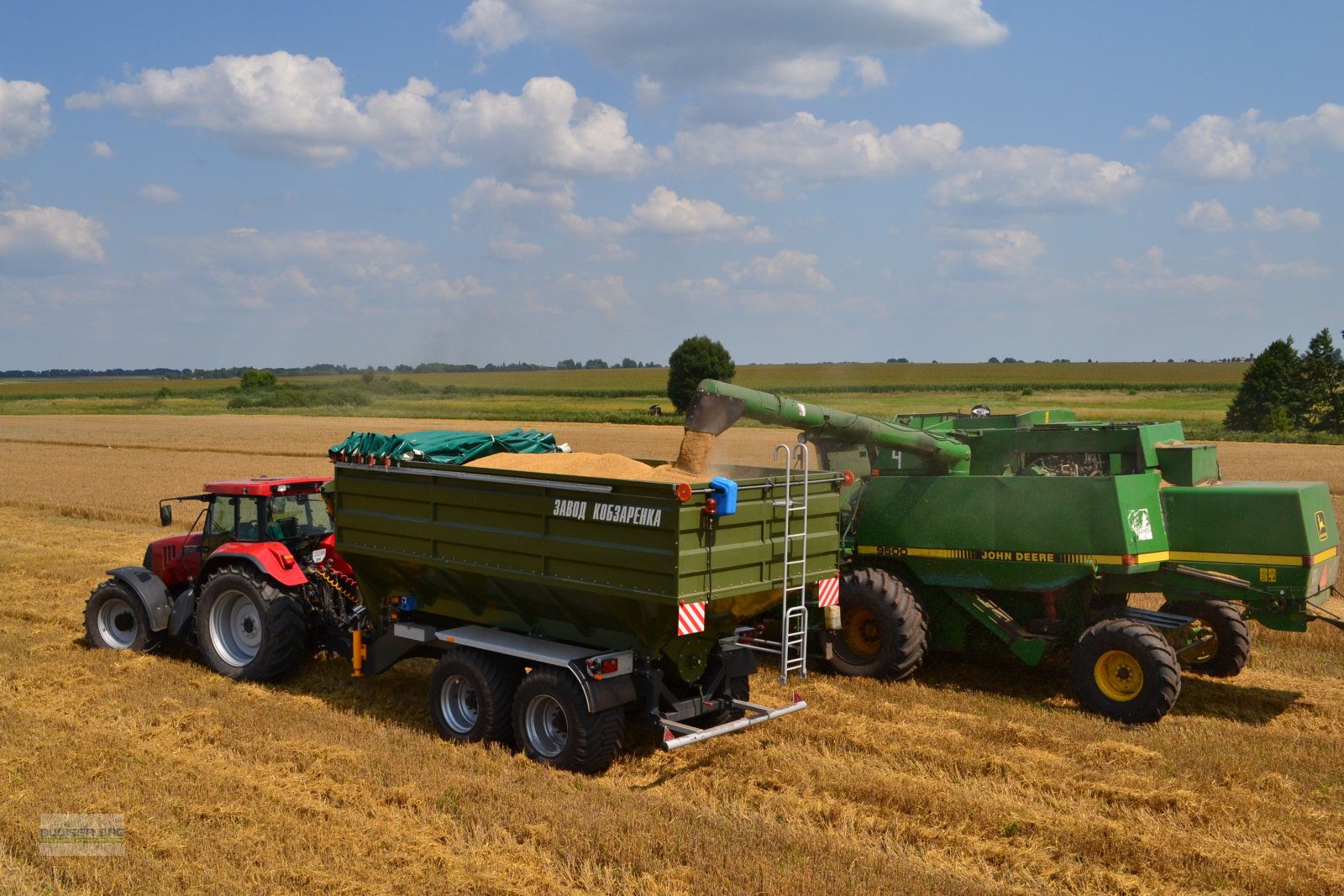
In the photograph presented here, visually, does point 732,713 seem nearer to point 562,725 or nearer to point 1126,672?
point 562,725

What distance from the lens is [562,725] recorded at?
25.5 feet

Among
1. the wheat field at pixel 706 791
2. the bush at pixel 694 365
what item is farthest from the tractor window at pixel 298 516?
the bush at pixel 694 365

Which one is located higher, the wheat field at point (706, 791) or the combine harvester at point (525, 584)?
the combine harvester at point (525, 584)

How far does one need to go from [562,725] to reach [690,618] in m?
1.34

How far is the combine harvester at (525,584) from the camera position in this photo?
734 centimetres

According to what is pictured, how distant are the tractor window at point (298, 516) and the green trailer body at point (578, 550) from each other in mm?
1228

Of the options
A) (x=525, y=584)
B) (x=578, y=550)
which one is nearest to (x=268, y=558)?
(x=525, y=584)

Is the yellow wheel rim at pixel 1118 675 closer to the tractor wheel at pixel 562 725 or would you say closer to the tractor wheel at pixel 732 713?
the tractor wheel at pixel 732 713

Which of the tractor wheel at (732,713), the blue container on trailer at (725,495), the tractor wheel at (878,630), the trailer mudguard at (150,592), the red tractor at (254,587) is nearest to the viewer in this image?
the blue container on trailer at (725,495)

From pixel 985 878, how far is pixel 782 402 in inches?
186

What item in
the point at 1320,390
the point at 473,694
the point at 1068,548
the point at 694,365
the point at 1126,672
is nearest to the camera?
the point at 473,694

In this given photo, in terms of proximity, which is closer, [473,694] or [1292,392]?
[473,694]

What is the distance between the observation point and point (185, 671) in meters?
9.93

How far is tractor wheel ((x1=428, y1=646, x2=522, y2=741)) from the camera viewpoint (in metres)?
7.99
